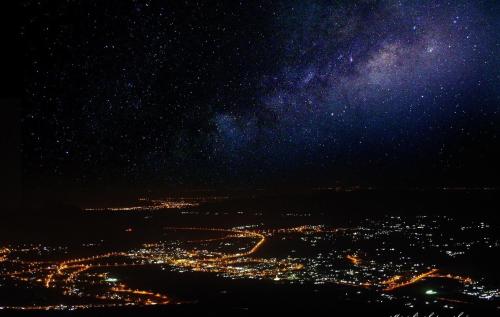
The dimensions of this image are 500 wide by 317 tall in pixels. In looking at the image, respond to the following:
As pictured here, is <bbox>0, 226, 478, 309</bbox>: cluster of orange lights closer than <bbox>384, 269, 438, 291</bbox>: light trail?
Yes

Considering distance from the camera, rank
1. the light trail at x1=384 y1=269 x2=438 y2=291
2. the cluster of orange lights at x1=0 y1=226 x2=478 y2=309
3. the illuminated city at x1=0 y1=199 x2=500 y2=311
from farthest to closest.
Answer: the light trail at x1=384 y1=269 x2=438 y2=291 → the illuminated city at x1=0 y1=199 x2=500 y2=311 → the cluster of orange lights at x1=0 y1=226 x2=478 y2=309

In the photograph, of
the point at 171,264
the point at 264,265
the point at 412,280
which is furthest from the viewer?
the point at 171,264

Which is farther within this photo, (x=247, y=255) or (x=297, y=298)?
(x=247, y=255)

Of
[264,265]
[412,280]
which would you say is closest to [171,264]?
[264,265]

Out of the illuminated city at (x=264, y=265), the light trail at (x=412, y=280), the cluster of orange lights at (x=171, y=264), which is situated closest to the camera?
the cluster of orange lights at (x=171, y=264)

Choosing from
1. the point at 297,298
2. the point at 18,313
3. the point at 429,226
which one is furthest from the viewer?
the point at 429,226

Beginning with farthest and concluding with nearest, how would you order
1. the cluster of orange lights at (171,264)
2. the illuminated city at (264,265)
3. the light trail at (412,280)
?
the light trail at (412,280)
the illuminated city at (264,265)
the cluster of orange lights at (171,264)

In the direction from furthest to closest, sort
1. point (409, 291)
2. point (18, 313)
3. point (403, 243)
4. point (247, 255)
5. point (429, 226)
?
point (429, 226) < point (403, 243) < point (247, 255) < point (409, 291) < point (18, 313)

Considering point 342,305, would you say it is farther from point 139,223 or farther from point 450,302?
point 139,223

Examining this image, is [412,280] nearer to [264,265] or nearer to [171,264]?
[264,265]

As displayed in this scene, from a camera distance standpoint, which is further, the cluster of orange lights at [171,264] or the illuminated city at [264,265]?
the illuminated city at [264,265]

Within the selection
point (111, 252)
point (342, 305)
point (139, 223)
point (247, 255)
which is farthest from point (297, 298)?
point (139, 223)
